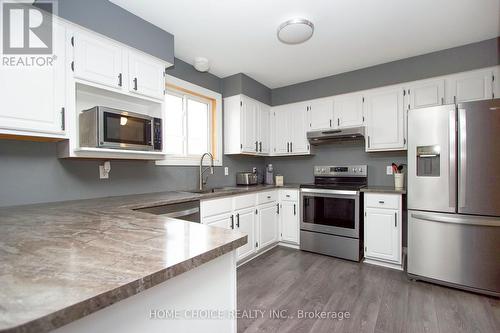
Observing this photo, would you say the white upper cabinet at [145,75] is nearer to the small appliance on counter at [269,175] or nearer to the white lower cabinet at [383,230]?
the small appliance on counter at [269,175]

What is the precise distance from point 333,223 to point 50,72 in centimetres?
312

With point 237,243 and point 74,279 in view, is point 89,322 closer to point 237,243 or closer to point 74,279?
point 74,279

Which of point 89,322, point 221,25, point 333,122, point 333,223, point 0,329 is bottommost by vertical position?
point 333,223

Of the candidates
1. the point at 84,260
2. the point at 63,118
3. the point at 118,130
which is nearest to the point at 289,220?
the point at 118,130

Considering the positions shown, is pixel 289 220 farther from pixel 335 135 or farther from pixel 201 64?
pixel 201 64

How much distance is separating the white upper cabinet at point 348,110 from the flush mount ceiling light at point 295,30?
132 centimetres

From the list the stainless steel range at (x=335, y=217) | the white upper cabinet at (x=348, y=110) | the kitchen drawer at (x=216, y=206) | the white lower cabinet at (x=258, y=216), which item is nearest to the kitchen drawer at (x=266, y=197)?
the white lower cabinet at (x=258, y=216)

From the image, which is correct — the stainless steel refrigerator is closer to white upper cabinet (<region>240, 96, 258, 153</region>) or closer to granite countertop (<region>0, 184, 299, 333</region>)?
white upper cabinet (<region>240, 96, 258, 153</region>)

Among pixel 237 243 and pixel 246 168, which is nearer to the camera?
pixel 237 243

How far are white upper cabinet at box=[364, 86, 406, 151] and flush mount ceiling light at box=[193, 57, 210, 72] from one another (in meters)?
2.15

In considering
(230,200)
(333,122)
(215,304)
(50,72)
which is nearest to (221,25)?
(50,72)

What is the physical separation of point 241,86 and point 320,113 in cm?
124

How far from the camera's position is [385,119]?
9.75 ft

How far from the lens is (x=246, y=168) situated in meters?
3.82
